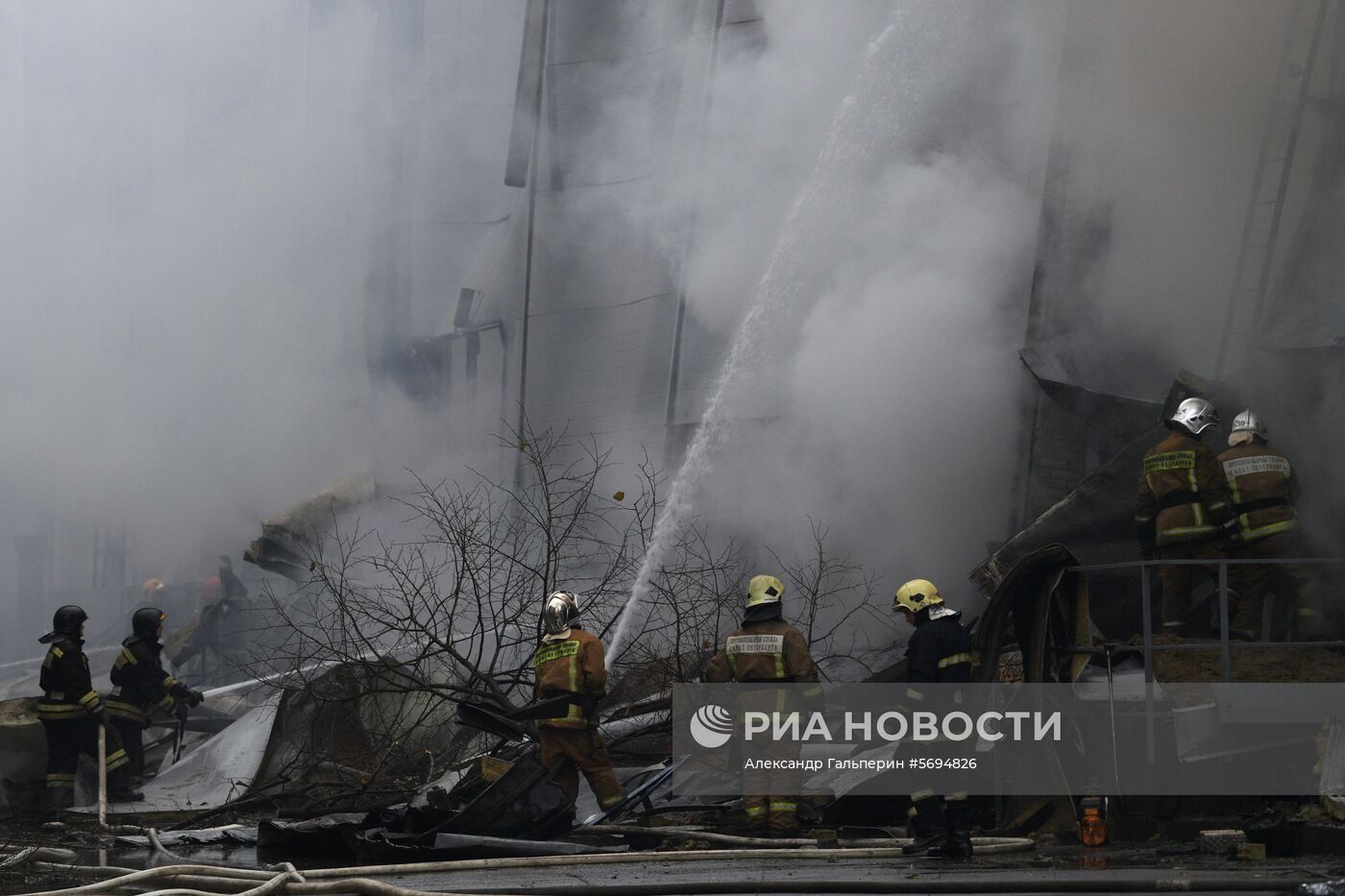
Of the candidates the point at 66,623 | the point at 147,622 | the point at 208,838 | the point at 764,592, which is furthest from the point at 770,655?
the point at 147,622

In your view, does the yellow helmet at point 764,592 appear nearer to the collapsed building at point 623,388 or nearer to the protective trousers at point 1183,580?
the collapsed building at point 623,388

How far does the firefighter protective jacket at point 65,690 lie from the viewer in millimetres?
9773

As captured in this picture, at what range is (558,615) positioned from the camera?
25.8 feet

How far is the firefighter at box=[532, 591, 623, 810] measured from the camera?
761 centimetres

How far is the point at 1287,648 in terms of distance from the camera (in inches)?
306

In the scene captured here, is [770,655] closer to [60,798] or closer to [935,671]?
[935,671]

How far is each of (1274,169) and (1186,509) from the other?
12.3 ft

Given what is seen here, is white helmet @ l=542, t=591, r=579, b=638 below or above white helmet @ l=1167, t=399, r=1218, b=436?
below

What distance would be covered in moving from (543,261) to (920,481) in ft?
21.0

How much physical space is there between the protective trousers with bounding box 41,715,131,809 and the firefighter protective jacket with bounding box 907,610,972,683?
5.65 meters

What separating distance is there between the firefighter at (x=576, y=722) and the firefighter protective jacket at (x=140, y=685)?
4190 millimetres

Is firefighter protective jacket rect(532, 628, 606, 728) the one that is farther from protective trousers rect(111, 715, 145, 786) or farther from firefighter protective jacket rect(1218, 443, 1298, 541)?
protective trousers rect(111, 715, 145, 786)

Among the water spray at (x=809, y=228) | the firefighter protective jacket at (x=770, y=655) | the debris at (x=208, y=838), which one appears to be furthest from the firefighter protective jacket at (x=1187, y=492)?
the debris at (x=208, y=838)

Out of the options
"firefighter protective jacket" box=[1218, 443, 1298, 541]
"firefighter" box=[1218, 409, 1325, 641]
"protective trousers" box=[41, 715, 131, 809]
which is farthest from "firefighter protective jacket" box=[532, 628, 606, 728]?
"protective trousers" box=[41, 715, 131, 809]
